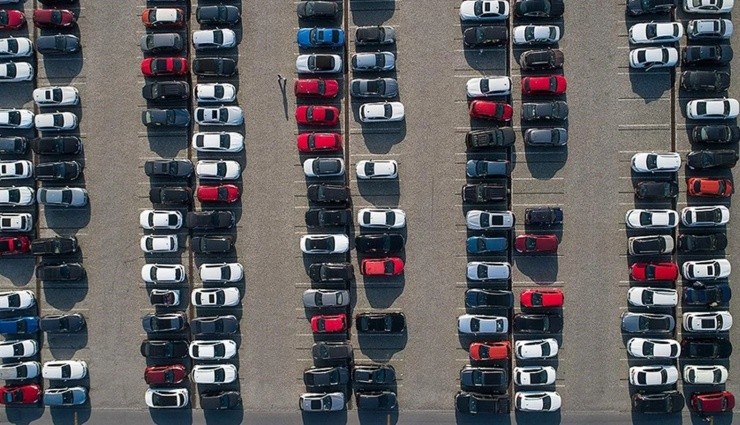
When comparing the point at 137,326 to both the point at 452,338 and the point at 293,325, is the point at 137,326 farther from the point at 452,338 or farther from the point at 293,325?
the point at 452,338

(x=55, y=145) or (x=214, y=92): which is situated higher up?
(x=214, y=92)

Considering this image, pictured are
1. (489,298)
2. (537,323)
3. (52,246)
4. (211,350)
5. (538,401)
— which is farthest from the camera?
(52,246)

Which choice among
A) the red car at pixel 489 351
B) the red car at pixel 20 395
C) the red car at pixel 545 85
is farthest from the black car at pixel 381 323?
the red car at pixel 20 395

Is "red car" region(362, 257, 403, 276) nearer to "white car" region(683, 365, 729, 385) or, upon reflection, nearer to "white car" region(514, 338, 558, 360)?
"white car" region(514, 338, 558, 360)

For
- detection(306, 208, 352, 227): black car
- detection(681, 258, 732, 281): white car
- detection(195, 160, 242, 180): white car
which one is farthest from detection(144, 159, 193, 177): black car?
detection(681, 258, 732, 281): white car

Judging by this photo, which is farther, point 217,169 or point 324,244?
point 217,169

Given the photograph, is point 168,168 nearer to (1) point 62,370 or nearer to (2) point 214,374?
(2) point 214,374

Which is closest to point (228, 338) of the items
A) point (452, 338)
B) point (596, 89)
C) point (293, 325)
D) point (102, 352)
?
point (293, 325)

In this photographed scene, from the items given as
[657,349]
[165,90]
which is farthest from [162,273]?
[657,349]
